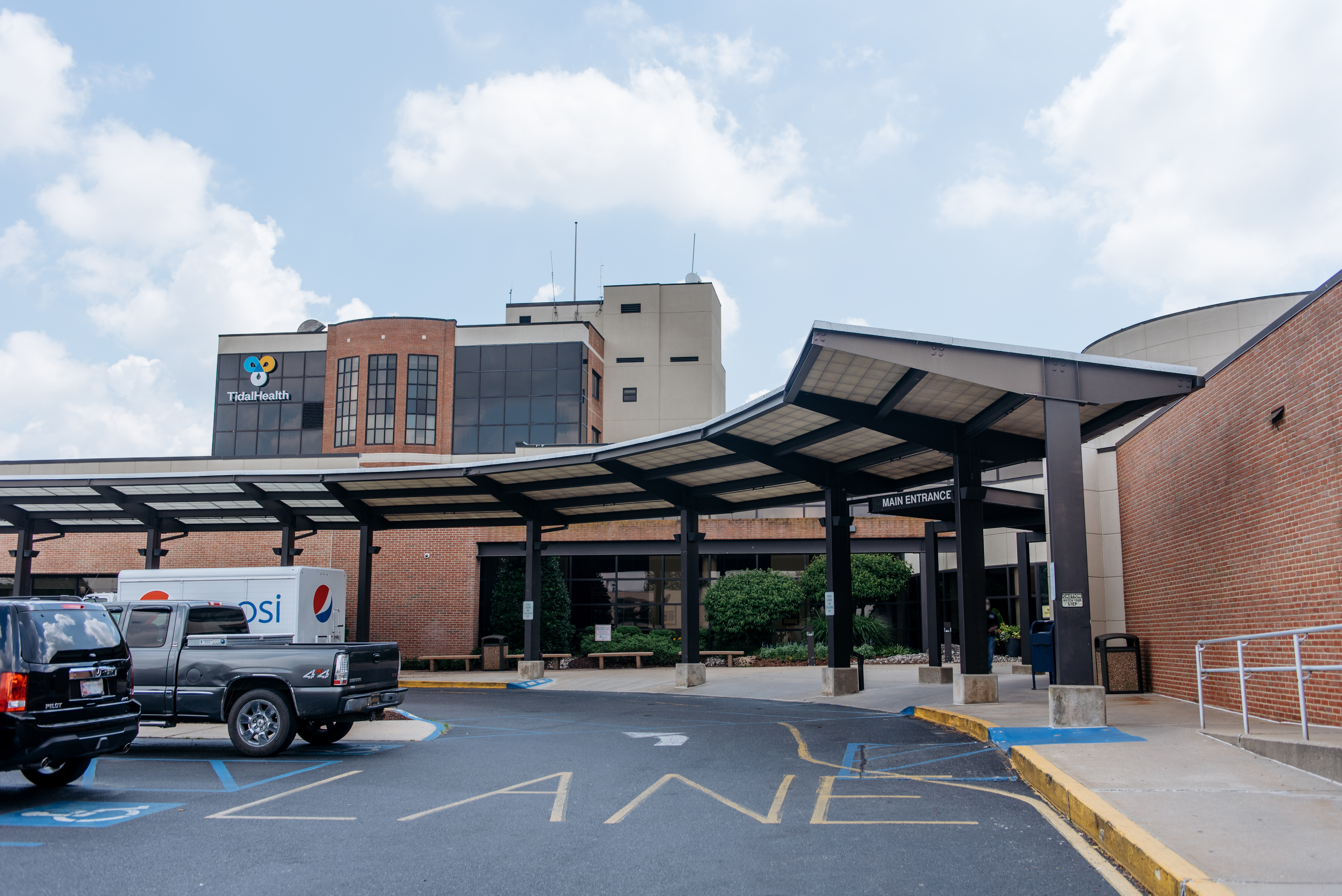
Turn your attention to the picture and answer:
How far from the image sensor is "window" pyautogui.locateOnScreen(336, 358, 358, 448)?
50.5m

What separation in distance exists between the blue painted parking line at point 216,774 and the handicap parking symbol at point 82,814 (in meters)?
0.26

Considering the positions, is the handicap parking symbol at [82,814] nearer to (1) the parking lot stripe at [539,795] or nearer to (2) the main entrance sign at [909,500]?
(1) the parking lot stripe at [539,795]

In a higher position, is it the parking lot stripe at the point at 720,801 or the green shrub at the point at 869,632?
the green shrub at the point at 869,632

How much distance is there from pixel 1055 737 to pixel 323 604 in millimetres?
16571

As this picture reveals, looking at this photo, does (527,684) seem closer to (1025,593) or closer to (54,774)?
(1025,593)

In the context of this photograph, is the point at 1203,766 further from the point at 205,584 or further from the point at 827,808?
the point at 205,584

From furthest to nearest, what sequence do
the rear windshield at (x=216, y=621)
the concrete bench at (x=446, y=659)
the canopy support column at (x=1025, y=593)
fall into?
1. the concrete bench at (x=446, y=659)
2. the canopy support column at (x=1025, y=593)
3. the rear windshield at (x=216, y=621)

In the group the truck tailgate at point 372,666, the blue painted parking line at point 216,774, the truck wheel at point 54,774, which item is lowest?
the blue painted parking line at point 216,774

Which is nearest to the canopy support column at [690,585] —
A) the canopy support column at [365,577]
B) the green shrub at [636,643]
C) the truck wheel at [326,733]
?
the green shrub at [636,643]

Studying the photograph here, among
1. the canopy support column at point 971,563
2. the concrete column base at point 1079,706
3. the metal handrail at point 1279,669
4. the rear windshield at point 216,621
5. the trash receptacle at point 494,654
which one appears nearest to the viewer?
the metal handrail at point 1279,669

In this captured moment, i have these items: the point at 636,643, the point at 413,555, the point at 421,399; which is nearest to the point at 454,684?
the point at 636,643

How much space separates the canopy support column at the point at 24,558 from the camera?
29.0 metres

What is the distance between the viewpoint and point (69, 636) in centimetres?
919

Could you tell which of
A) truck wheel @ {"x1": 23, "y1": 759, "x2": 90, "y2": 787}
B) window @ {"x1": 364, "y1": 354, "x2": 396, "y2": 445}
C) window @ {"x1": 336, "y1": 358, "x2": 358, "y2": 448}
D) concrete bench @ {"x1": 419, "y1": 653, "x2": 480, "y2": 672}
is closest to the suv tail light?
truck wheel @ {"x1": 23, "y1": 759, "x2": 90, "y2": 787}
